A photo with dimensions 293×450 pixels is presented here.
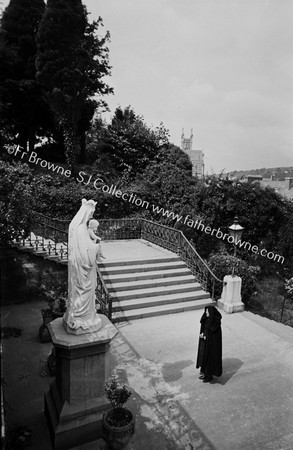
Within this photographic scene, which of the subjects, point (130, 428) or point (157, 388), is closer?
point (130, 428)

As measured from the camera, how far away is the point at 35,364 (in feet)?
23.9

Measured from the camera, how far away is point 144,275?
1192cm

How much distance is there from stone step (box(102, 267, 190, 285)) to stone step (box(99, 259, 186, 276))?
140 millimetres

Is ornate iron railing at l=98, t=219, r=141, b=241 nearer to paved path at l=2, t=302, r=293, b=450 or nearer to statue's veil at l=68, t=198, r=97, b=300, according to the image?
paved path at l=2, t=302, r=293, b=450

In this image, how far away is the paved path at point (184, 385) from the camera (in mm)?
5402

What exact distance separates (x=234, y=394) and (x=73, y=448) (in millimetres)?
3291

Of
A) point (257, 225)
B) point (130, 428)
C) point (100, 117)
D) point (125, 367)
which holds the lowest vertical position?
point (125, 367)

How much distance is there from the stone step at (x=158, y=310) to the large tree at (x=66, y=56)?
15979 mm

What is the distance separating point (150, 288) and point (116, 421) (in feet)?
22.6

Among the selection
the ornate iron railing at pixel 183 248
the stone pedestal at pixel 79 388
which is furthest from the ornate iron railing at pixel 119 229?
the stone pedestal at pixel 79 388

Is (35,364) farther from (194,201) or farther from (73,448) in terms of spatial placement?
(194,201)

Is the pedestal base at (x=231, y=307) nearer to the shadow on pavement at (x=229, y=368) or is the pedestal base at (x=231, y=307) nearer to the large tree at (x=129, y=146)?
the shadow on pavement at (x=229, y=368)

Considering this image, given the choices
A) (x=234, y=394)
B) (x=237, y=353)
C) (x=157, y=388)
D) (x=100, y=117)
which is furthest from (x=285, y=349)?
(x=100, y=117)

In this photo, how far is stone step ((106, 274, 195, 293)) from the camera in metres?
11.1
